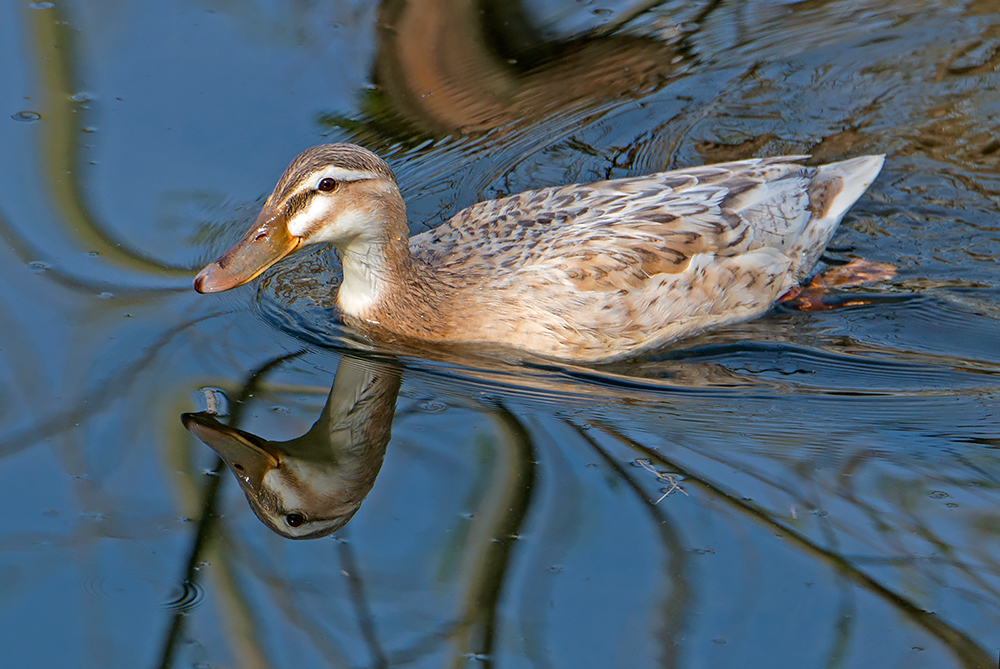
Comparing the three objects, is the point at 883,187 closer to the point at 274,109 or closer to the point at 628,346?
the point at 628,346

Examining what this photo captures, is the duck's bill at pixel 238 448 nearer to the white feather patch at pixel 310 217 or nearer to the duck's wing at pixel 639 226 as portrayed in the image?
the white feather patch at pixel 310 217

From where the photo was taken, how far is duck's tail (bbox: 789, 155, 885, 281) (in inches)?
280

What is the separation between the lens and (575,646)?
14.4 feet

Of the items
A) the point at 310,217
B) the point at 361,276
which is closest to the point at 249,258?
the point at 310,217

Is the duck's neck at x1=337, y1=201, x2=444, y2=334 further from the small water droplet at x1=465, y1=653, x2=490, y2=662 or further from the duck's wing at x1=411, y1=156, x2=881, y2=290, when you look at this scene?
the small water droplet at x1=465, y1=653, x2=490, y2=662

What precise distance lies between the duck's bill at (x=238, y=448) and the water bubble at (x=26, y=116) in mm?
3338

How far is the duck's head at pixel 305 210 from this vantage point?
5844 mm

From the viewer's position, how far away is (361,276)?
6395mm

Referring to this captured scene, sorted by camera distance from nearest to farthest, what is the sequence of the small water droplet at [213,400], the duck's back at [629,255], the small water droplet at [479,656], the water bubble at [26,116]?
the small water droplet at [479,656] < the small water droplet at [213,400] < the duck's back at [629,255] < the water bubble at [26,116]

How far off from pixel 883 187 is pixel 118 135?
5383mm

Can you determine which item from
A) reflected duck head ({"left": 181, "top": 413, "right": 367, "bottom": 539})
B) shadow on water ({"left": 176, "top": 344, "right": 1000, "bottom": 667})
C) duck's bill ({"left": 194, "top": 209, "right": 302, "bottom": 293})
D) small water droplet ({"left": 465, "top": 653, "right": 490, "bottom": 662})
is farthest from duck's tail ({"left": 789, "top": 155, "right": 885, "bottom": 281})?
small water droplet ({"left": 465, "top": 653, "right": 490, "bottom": 662})

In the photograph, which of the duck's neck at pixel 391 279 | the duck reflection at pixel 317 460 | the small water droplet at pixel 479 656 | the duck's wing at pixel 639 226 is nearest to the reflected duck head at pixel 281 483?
the duck reflection at pixel 317 460

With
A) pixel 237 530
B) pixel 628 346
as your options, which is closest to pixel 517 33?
pixel 628 346

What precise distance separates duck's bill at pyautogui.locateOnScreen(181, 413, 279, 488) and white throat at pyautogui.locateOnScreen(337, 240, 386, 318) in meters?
1.24
